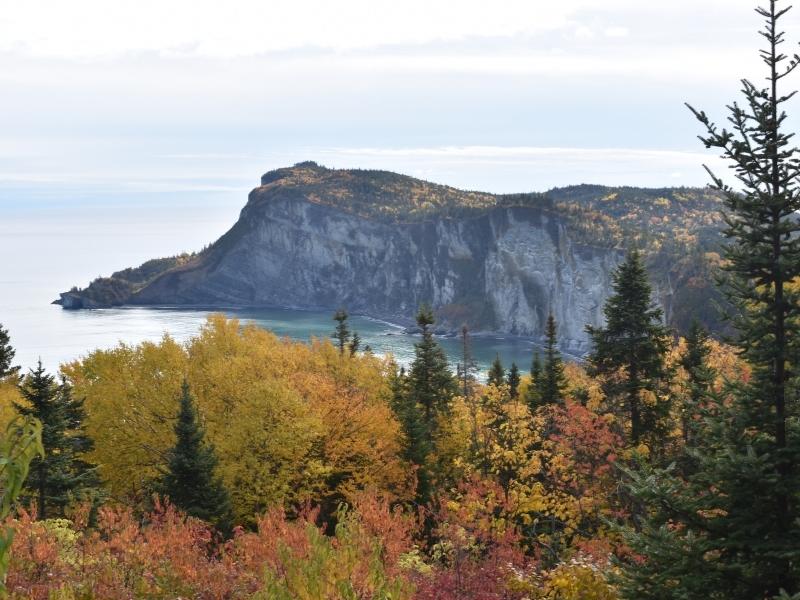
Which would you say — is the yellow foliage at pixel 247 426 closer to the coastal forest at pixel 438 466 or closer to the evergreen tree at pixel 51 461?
→ the coastal forest at pixel 438 466

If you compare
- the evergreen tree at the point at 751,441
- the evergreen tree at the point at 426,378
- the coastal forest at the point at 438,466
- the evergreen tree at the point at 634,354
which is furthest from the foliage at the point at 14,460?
the evergreen tree at the point at 426,378

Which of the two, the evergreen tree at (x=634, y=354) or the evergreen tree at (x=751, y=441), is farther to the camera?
the evergreen tree at (x=634, y=354)

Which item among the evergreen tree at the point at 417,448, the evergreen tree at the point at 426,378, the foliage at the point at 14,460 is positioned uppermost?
the foliage at the point at 14,460

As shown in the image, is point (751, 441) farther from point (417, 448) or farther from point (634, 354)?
point (417, 448)

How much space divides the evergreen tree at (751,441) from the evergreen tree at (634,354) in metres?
16.1

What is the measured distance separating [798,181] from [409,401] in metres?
28.8

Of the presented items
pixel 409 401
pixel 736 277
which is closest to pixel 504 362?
pixel 409 401

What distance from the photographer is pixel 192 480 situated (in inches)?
1115

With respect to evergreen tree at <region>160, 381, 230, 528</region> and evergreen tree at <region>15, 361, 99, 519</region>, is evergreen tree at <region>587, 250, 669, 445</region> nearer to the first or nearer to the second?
evergreen tree at <region>160, 381, 230, 528</region>

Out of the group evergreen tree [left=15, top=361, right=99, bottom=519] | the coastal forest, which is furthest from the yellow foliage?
evergreen tree [left=15, top=361, right=99, bottom=519]

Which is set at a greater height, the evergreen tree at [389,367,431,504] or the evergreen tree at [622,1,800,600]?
the evergreen tree at [622,1,800,600]

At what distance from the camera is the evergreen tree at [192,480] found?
28031 mm

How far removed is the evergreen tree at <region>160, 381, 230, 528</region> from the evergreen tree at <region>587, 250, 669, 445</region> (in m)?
15.0

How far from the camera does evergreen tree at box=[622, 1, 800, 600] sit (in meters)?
→ 11.6
